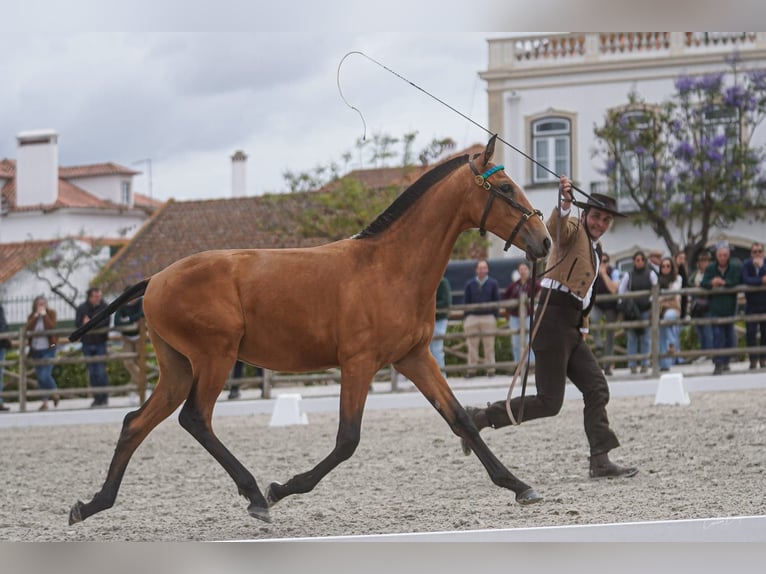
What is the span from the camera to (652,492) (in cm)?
750

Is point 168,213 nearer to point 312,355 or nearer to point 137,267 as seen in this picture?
point 137,267

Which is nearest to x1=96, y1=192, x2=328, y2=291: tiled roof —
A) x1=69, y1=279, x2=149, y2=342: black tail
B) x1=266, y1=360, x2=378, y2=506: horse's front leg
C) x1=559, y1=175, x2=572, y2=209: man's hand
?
x1=559, y1=175, x2=572, y2=209: man's hand

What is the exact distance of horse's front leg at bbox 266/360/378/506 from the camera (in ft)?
21.2

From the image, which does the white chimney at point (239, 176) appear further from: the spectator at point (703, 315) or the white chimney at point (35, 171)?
the spectator at point (703, 315)

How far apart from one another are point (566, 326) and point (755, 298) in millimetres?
8471

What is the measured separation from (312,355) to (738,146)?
24.8 meters

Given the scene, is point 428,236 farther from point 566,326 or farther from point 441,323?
point 441,323

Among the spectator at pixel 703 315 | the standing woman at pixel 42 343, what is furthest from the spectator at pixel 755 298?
the standing woman at pixel 42 343

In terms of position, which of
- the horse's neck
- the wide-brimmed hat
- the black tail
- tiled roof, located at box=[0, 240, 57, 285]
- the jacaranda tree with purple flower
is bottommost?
the black tail

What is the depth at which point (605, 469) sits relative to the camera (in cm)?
823

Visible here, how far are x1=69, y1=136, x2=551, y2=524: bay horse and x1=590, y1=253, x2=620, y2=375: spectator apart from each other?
9437mm

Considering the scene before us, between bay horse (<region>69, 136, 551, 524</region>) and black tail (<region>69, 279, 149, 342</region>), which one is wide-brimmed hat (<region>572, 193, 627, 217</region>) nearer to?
bay horse (<region>69, 136, 551, 524</region>)

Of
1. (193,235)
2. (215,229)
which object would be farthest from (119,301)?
(193,235)

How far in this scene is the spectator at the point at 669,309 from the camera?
1628 cm
